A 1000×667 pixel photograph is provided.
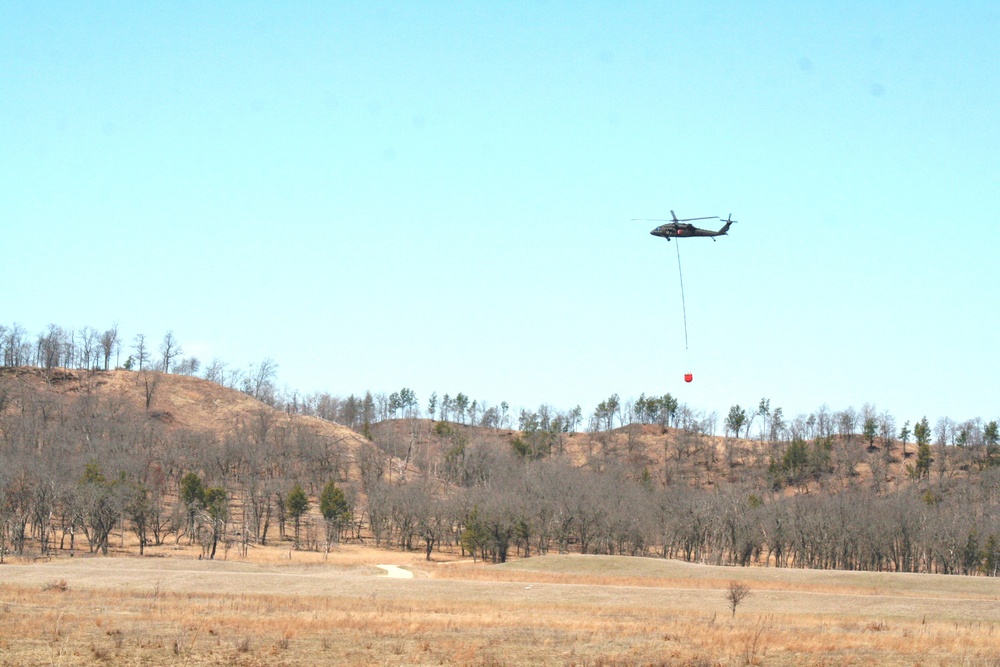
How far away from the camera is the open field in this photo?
2748 cm

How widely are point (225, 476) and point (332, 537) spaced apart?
74.7 ft

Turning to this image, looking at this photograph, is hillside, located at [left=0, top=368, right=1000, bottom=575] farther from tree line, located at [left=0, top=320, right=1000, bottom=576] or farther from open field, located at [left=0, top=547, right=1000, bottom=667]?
open field, located at [left=0, top=547, right=1000, bottom=667]

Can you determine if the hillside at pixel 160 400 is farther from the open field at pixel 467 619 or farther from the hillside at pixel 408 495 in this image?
the open field at pixel 467 619

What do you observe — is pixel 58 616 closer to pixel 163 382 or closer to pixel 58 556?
pixel 58 556

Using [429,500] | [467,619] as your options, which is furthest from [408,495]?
[467,619]

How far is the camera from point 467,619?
36.0 m

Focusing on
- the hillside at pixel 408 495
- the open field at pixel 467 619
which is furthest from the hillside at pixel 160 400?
the open field at pixel 467 619

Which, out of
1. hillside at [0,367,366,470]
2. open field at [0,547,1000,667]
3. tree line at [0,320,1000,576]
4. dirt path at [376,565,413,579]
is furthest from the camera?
hillside at [0,367,366,470]

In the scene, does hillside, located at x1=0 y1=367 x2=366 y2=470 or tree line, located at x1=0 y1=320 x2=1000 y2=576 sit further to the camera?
hillside, located at x1=0 y1=367 x2=366 y2=470

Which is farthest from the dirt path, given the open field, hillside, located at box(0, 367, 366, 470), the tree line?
hillside, located at box(0, 367, 366, 470)

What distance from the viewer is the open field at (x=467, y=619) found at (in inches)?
1082

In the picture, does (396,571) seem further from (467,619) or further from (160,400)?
(160,400)

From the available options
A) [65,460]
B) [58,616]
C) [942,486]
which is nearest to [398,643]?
[58,616]

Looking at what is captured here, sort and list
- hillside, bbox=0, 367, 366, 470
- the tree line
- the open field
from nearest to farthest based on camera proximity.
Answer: the open field
the tree line
hillside, bbox=0, 367, 366, 470
